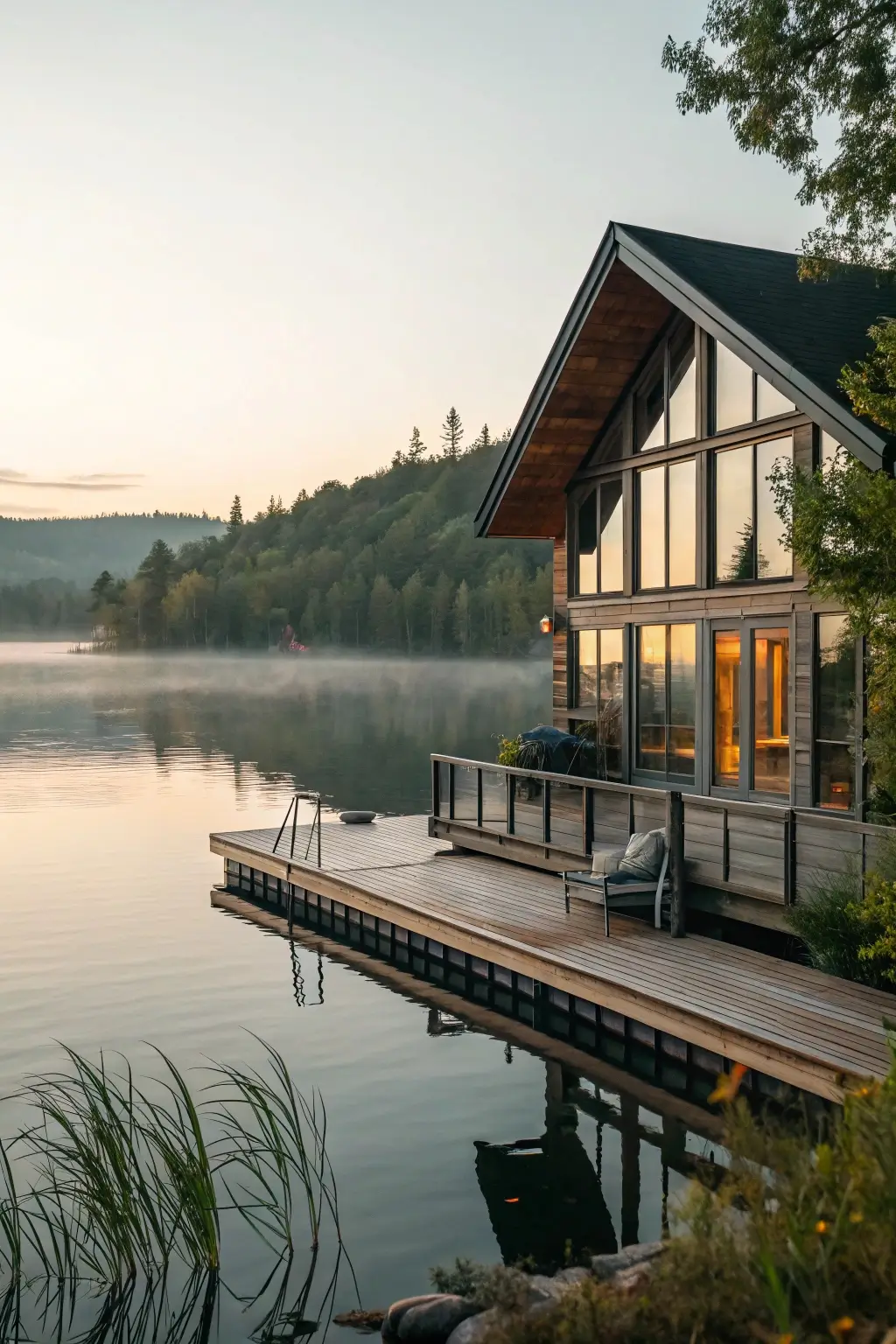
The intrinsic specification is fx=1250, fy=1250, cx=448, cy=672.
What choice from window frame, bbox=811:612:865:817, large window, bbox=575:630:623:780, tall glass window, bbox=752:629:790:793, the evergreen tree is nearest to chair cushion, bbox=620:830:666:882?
window frame, bbox=811:612:865:817

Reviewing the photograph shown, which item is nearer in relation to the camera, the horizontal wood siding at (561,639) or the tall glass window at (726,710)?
the tall glass window at (726,710)

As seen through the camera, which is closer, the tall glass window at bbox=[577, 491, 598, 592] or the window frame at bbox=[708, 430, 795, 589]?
the window frame at bbox=[708, 430, 795, 589]

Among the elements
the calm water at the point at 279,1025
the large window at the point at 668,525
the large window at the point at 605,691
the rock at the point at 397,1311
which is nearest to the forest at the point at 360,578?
the calm water at the point at 279,1025

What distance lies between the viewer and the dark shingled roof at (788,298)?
12273 mm

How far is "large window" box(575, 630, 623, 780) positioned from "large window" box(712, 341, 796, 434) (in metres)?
3.20

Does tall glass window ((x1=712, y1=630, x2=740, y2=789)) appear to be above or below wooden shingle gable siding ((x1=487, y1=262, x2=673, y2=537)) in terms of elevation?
below

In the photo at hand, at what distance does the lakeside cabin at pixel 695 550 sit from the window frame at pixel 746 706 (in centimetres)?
3

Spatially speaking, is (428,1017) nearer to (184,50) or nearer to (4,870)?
(4,870)

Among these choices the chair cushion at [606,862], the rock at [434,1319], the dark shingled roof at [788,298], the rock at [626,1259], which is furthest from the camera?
the dark shingled roof at [788,298]

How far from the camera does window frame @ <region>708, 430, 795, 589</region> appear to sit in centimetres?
1320

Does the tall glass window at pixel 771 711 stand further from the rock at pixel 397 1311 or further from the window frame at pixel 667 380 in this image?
the rock at pixel 397 1311

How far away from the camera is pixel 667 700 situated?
595 inches

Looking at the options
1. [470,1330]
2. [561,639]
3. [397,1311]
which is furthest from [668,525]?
[470,1330]

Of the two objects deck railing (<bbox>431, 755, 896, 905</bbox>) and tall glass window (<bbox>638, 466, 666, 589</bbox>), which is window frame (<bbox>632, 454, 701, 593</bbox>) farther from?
deck railing (<bbox>431, 755, 896, 905</bbox>)
